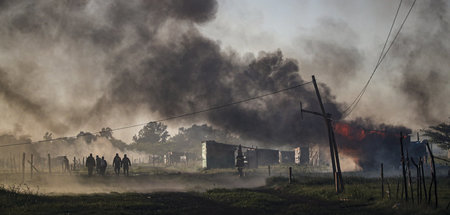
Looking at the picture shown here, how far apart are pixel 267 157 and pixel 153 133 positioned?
95295 mm

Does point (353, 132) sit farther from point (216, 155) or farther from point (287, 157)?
point (287, 157)

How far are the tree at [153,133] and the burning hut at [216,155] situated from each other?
102m

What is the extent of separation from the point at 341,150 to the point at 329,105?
1597 centimetres

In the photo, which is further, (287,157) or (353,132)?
(287,157)

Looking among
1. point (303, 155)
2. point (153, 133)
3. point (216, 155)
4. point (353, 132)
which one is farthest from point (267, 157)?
point (153, 133)

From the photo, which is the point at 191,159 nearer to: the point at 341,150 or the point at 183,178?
the point at 341,150

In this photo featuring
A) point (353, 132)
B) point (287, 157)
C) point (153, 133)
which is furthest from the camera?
point (153, 133)

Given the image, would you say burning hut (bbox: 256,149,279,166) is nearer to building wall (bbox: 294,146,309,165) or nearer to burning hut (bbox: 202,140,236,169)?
building wall (bbox: 294,146,309,165)

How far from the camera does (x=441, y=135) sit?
237 feet

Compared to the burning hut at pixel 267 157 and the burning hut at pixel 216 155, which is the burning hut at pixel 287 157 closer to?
the burning hut at pixel 267 157

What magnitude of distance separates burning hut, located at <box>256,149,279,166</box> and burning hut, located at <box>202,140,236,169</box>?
484 inches

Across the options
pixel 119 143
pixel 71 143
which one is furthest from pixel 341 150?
pixel 119 143

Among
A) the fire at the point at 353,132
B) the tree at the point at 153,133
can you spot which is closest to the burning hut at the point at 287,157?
the fire at the point at 353,132

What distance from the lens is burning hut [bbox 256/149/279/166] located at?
8544 centimetres
